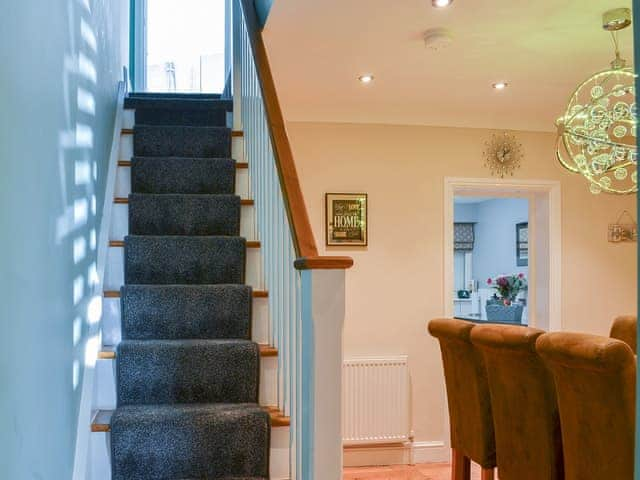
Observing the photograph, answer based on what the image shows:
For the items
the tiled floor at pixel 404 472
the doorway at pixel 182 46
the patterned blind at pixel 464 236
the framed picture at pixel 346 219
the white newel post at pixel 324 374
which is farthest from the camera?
the patterned blind at pixel 464 236

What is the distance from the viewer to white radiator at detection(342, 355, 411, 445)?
4797 millimetres

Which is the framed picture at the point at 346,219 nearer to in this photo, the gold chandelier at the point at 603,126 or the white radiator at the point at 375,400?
the white radiator at the point at 375,400

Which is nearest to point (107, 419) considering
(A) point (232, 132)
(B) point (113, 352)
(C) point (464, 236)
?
(B) point (113, 352)

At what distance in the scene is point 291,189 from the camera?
214 cm

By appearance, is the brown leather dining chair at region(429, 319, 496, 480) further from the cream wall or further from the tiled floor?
the cream wall

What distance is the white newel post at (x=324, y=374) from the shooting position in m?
1.87

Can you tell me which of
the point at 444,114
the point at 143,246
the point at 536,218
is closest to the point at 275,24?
the point at 143,246

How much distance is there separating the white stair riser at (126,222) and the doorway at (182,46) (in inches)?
114

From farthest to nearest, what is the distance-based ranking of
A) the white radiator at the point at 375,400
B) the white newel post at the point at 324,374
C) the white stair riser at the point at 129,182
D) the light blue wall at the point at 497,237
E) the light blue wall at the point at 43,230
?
the light blue wall at the point at 497,237
the white radiator at the point at 375,400
the white stair riser at the point at 129,182
the white newel post at the point at 324,374
the light blue wall at the point at 43,230

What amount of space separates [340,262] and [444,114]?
337 centimetres

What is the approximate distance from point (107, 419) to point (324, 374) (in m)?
0.95

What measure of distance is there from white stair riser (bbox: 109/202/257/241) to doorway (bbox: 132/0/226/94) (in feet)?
9.52

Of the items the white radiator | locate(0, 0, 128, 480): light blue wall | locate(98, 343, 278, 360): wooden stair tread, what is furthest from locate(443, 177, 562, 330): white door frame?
locate(0, 0, 128, 480): light blue wall

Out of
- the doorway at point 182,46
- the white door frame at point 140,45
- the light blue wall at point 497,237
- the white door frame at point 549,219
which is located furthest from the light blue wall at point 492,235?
the white door frame at point 140,45
